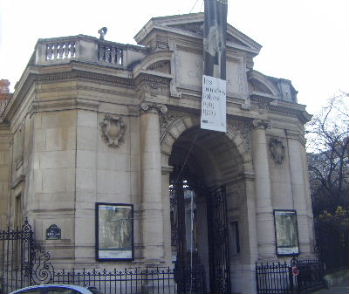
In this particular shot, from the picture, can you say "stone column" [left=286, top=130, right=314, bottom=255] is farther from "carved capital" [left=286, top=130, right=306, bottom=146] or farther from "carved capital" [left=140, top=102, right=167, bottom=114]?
"carved capital" [left=140, top=102, right=167, bottom=114]

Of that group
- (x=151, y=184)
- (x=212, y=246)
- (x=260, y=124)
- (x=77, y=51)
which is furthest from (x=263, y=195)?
(x=77, y=51)

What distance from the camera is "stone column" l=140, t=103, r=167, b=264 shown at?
655 inches

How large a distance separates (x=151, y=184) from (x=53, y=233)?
3.61 metres

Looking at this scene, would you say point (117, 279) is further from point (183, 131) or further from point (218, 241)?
point (183, 131)

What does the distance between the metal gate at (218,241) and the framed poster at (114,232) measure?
15.9 feet

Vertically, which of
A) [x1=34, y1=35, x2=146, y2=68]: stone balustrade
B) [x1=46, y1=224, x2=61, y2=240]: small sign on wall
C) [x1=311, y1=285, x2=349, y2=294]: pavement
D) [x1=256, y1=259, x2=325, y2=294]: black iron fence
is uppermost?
[x1=34, y1=35, x2=146, y2=68]: stone balustrade

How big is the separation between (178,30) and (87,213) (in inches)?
312

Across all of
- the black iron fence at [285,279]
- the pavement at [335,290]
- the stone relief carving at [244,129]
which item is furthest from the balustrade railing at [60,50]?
the pavement at [335,290]

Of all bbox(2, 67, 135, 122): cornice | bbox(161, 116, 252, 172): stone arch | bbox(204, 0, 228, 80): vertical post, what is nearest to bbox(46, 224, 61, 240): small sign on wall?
bbox(161, 116, 252, 172): stone arch

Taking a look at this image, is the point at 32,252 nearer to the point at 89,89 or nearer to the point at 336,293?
the point at 89,89

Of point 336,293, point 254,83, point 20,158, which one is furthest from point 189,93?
point 336,293

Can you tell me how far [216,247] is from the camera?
826 inches

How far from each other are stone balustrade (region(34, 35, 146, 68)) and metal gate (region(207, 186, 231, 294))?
6.97 meters

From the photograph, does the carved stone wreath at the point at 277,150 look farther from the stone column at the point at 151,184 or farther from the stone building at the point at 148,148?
the stone column at the point at 151,184
